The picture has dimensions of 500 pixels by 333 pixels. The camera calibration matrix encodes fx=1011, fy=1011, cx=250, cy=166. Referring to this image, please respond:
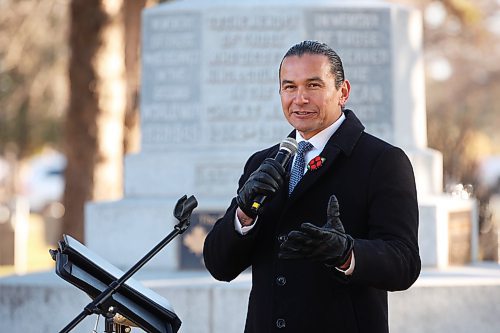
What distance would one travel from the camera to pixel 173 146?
26.0 feet

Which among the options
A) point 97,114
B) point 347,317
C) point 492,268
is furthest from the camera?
point 97,114

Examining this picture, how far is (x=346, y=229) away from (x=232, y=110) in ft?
15.2

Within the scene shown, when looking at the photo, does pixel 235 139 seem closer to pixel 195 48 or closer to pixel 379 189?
pixel 195 48

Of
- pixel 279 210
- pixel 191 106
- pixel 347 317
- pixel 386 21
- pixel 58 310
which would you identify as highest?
pixel 386 21

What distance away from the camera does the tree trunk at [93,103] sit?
43.7 feet

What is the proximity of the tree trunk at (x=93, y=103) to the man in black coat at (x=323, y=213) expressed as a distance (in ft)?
33.2

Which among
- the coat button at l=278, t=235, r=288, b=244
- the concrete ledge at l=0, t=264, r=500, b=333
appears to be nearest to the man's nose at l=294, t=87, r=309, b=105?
the coat button at l=278, t=235, r=288, b=244

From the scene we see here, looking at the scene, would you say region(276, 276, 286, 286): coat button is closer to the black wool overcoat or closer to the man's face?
the black wool overcoat

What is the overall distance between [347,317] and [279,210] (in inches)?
16.7

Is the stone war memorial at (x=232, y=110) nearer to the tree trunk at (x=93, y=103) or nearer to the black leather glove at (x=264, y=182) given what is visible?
the black leather glove at (x=264, y=182)

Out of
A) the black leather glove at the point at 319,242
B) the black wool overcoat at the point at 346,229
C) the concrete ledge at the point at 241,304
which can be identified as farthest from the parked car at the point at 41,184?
the black leather glove at the point at 319,242

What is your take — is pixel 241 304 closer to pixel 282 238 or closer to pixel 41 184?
pixel 282 238

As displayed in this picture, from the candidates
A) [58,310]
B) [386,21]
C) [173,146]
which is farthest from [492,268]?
[58,310]

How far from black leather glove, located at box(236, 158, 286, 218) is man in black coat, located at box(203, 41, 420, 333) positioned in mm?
118
